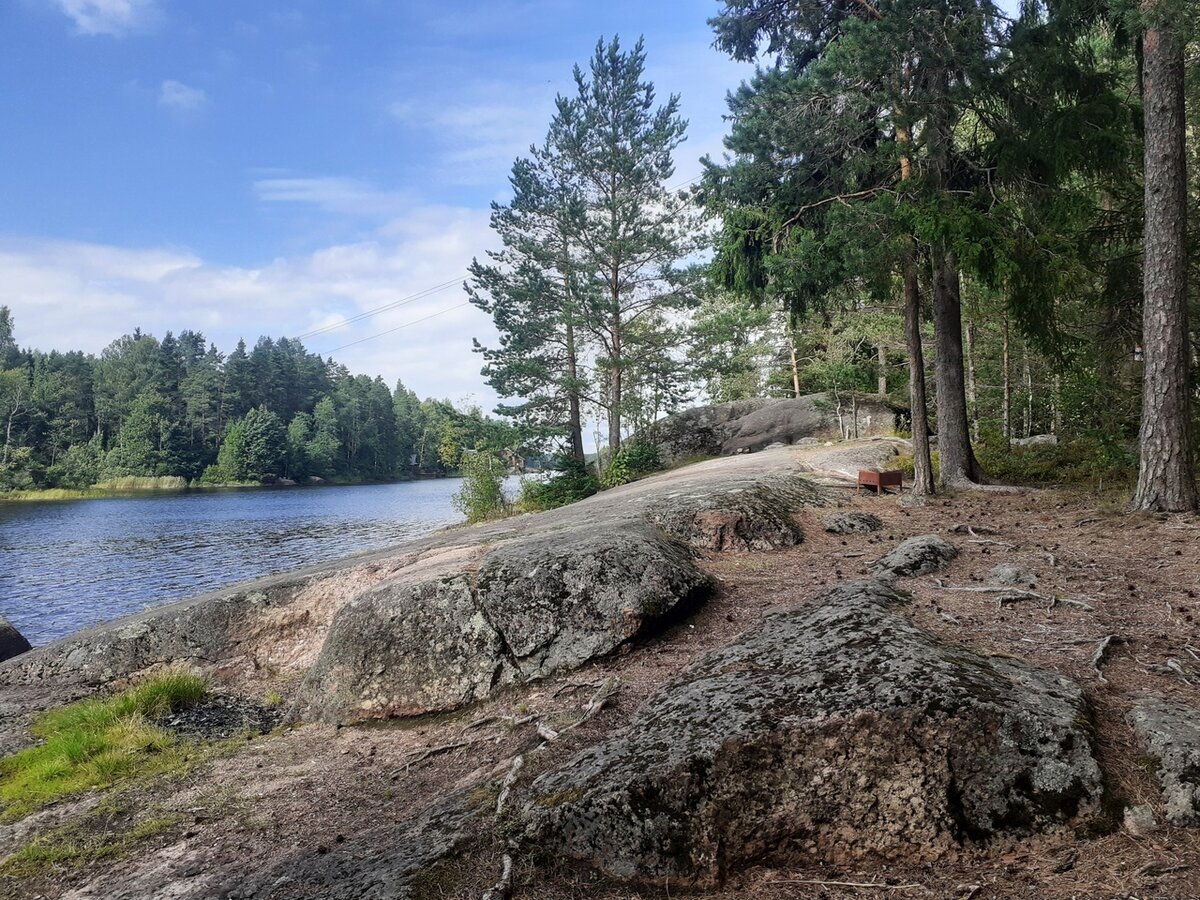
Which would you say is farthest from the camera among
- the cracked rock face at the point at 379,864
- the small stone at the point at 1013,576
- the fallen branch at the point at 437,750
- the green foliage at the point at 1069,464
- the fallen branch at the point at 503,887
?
the green foliage at the point at 1069,464

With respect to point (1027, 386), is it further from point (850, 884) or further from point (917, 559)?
point (850, 884)

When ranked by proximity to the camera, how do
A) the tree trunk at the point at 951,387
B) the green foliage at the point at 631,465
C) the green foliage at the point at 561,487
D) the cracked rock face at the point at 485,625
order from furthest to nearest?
the green foliage at the point at 561,487 → the green foliage at the point at 631,465 → the tree trunk at the point at 951,387 → the cracked rock face at the point at 485,625

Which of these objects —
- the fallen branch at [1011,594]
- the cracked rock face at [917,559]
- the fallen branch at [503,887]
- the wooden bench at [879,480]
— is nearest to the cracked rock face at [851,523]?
the cracked rock face at [917,559]

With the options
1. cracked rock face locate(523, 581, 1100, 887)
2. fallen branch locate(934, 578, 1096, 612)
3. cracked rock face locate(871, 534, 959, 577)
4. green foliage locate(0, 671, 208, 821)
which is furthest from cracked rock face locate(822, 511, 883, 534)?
green foliage locate(0, 671, 208, 821)

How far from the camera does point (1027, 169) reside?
10.4 m

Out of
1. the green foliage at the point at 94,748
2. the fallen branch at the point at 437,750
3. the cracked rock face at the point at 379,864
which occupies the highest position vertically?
the cracked rock face at the point at 379,864

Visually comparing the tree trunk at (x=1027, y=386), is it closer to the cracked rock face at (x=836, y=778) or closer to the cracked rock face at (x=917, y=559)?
the cracked rock face at (x=917, y=559)

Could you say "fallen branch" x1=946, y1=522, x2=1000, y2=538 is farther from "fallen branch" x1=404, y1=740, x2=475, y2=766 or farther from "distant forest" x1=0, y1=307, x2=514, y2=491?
"distant forest" x1=0, y1=307, x2=514, y2=491

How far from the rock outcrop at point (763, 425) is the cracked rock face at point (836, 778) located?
68.8ft

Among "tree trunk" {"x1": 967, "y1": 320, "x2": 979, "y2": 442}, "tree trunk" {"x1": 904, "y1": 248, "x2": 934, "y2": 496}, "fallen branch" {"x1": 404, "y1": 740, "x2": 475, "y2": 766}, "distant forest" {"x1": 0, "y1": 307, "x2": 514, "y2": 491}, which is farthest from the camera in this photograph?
"distant forest" {"x1": 0, "y1": 307, "x2": 514, "y2": 491}

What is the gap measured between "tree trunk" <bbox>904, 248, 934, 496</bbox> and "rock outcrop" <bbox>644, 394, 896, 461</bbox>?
11.7 m

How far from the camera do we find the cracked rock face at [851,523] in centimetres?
859

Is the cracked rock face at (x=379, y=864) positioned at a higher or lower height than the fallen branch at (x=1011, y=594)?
lower

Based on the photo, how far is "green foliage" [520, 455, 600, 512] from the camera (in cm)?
2058
